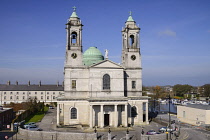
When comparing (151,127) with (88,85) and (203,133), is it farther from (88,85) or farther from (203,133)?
(88,85)

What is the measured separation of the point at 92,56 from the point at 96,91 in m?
9.32

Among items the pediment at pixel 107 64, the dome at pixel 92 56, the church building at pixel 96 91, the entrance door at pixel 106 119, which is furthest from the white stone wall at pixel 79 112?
the dome at pixel 92 56

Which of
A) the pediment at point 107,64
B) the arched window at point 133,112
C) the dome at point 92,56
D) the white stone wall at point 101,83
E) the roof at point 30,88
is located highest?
the dome at point 92,56

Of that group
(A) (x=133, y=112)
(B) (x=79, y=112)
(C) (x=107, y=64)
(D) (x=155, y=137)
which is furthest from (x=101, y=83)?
(D) (x=155, y=137)

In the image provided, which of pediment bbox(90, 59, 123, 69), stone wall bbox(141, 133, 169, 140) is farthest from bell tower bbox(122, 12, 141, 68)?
stone wall bbox(141, 133, 169, 140)

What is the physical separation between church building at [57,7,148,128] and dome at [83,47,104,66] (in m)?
2.93

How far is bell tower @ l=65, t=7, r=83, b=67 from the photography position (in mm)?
47969

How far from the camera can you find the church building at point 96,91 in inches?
1799

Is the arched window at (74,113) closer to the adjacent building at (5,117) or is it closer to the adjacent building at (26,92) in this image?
the adjacent building at (5,117)

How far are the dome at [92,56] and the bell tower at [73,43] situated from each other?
437cm

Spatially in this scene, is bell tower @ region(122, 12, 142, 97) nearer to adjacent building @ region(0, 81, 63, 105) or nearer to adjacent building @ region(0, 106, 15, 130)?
adjacent building @ region(0, 106, 15, 130)

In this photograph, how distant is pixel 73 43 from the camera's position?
48.7m

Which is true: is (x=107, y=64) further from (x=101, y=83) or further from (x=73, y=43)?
(x=73, y=43)

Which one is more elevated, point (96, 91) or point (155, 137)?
point (96, 91)
